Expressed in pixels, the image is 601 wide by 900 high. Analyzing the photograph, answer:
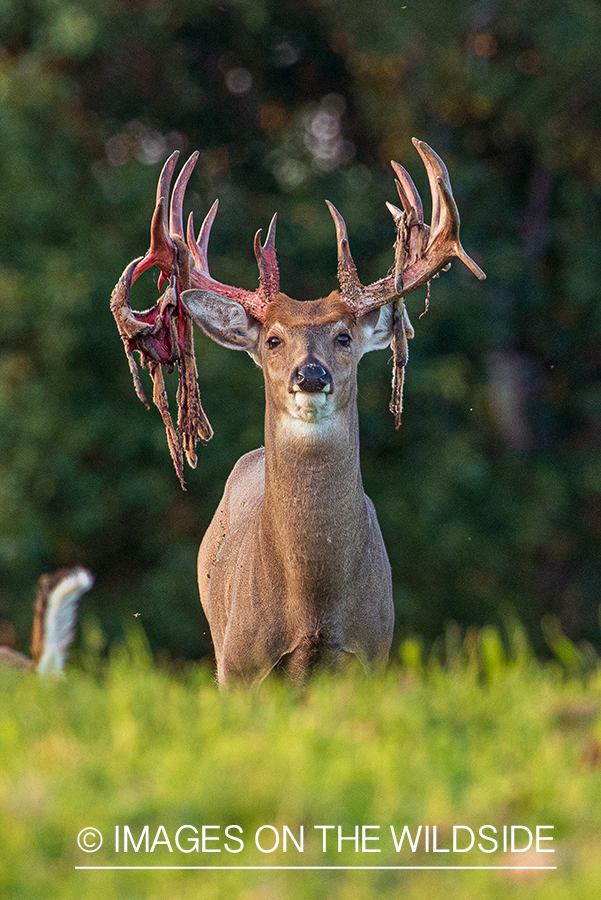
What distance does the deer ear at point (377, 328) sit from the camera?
604 centimetres

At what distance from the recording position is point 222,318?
6078mm

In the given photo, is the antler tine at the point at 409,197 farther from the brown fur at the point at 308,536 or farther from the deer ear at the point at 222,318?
the deer ear at the point at 222,318

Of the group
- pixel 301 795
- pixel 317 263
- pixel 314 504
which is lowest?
pixel 301 795

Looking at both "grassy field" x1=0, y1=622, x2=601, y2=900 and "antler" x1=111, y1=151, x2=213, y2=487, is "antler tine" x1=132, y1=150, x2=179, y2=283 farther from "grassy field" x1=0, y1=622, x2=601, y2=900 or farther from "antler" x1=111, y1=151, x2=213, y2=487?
"grassy field" x1=0, y1=622, x2=601, y2=900

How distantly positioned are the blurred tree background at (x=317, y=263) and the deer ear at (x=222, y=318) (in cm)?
811

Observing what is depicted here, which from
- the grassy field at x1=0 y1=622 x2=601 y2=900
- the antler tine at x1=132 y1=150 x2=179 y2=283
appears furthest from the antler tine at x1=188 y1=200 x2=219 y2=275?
the grassy field at x1=0 y1=622 x2=601 y2=900

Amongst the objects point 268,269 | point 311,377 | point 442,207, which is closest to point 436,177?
point 442,207

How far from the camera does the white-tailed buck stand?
17.7ft

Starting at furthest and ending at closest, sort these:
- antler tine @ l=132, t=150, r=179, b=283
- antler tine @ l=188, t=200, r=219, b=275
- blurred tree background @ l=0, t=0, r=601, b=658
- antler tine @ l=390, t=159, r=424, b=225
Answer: blurred tree background @ l=0, t=0, r=601, b=658
antler tine @ l=188, t=200, r=219, b=275
antler tine @ l=390, t=159, r=424, b=225
antler tine @ l=132, t=150, r=179, b=283

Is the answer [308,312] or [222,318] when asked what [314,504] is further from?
[222,318]

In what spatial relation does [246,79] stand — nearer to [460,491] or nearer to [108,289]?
[108,289]

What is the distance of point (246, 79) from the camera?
55.0 ft

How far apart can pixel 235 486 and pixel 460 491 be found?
334 inches

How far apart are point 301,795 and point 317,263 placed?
13260 millimetres
